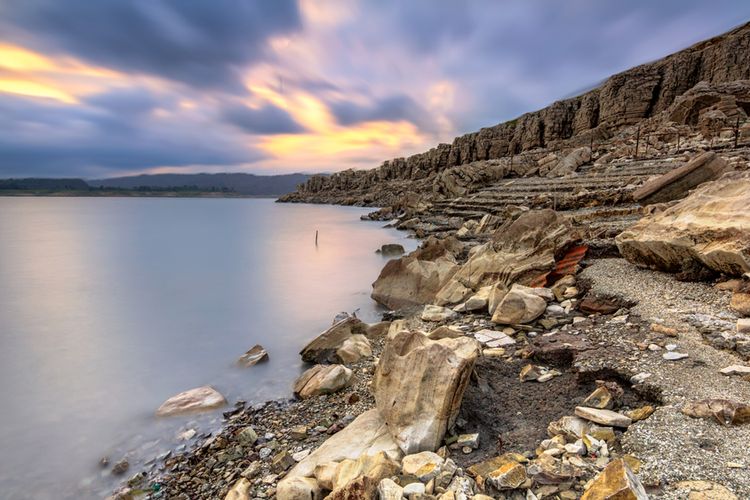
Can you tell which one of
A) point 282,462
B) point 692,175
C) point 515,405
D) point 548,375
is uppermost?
point 692,175

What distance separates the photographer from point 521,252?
1012cm

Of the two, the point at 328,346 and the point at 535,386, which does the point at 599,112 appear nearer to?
the point at 328,346

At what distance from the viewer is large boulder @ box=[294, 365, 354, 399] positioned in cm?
646

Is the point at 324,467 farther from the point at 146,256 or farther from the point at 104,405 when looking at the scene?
the point at 146,256

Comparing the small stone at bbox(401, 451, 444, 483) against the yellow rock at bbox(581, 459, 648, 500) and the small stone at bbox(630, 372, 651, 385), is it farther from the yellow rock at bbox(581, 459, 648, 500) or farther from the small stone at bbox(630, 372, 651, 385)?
the small stone at bbox(630, 372, 651, 385)

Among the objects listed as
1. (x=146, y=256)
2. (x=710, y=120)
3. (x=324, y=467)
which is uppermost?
(x=710, y=120)

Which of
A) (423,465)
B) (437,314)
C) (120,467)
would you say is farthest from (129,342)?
(423,465)

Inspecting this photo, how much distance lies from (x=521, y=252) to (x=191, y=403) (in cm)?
833

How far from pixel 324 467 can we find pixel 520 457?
1.86 meters

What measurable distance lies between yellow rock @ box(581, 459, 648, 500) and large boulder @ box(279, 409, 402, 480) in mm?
1743

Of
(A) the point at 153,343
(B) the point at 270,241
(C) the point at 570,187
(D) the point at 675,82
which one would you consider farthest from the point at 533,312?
(D) the point at 675,82

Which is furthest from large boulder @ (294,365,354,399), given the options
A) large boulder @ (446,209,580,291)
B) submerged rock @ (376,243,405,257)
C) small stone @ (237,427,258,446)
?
submerged rock @ (376,243,405,257)

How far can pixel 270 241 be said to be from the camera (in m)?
36.8

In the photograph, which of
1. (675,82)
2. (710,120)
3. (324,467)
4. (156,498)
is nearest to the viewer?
(324,467)
